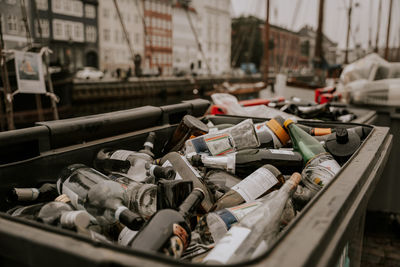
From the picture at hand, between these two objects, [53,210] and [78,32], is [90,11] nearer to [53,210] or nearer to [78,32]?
[78,32]

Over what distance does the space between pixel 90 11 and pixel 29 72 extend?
98.7 ft

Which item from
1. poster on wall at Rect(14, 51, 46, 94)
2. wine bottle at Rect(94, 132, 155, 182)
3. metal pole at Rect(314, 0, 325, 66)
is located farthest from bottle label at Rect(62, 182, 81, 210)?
metal pole at Rect(314, 0, 325, 66)

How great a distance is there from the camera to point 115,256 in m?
0.63

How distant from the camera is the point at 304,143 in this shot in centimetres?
175

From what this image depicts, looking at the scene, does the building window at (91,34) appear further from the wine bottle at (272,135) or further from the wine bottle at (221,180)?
the wine bottle at (221,180)

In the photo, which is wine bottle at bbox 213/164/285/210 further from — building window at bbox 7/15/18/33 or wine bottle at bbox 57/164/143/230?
building window at bbox 7/15/18/33

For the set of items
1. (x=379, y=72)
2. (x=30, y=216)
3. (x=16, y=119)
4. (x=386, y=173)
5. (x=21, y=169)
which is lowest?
(x=16, y=119)

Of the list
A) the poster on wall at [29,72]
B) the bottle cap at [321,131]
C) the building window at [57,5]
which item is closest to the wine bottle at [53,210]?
the bottle cap at [321,131]

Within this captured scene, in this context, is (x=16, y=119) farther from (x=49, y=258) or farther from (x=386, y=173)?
(x=49, y=258)

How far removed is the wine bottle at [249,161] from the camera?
1.54 metres

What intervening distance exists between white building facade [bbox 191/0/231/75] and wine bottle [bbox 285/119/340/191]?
4480 centimetres

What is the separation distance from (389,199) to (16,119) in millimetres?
12397

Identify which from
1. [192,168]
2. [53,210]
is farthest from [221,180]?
[53,210]

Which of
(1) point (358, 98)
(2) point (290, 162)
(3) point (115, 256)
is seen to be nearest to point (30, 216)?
(3) point (115, 256)
